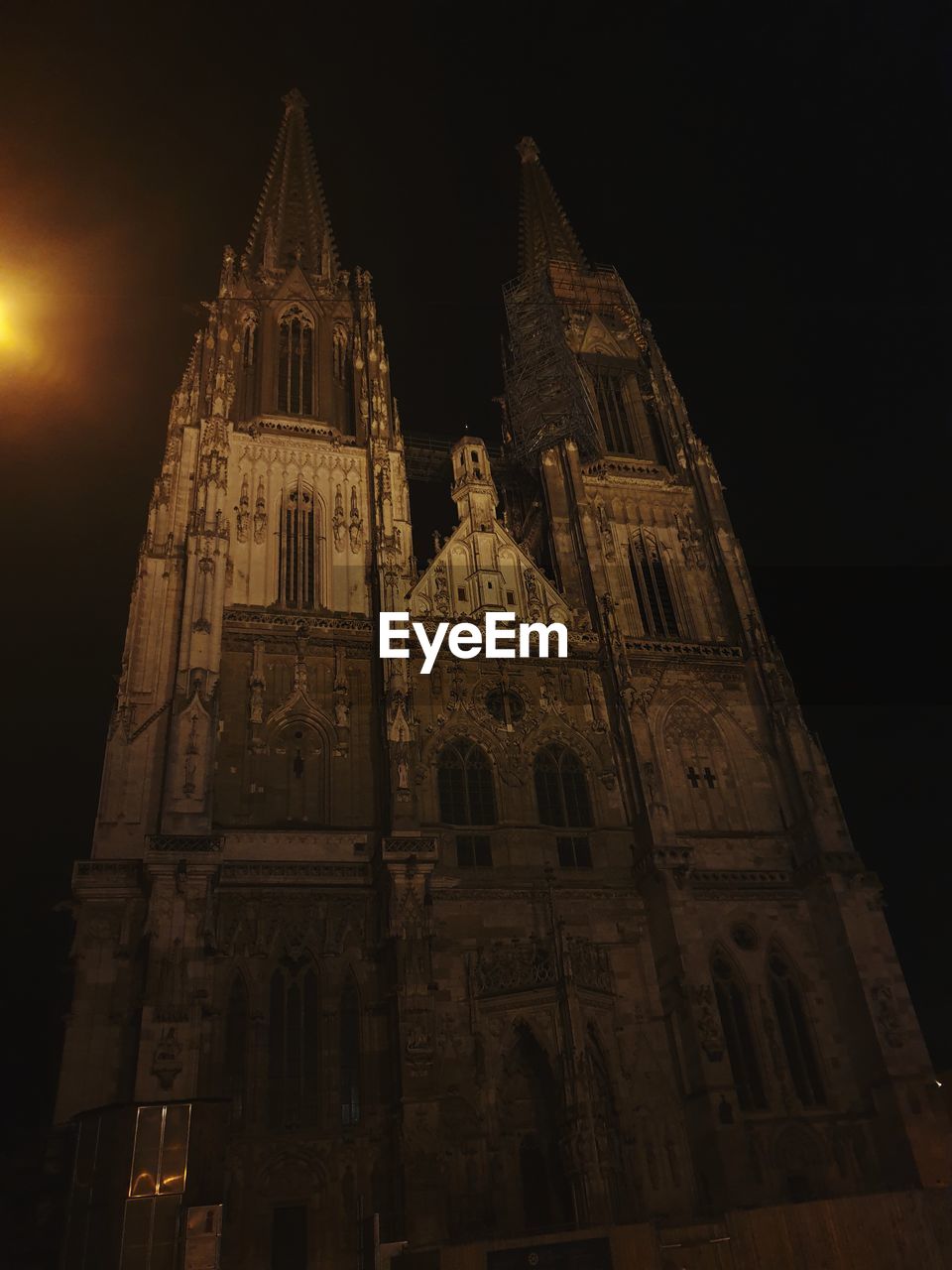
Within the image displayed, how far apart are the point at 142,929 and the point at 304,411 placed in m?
20.9

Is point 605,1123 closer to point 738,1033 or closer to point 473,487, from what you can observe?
point 738,1033

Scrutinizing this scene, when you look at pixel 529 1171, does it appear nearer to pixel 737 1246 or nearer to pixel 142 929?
pixel 737 1246

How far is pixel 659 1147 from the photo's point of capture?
74.3 feet

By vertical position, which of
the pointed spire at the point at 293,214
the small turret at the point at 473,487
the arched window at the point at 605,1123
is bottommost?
the arched window at the point at 605,1123

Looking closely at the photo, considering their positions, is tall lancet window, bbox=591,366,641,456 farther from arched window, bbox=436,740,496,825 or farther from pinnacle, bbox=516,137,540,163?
pinnacle, bbox=516,137,540,163

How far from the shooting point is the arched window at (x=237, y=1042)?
2147cm

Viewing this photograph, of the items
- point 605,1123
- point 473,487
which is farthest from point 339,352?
point 605,1123

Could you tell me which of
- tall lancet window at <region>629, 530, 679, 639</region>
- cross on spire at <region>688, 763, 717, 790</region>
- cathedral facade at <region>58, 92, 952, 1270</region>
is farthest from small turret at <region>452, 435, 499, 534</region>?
cross on spire at <region>688, 763, 717, 790</region>

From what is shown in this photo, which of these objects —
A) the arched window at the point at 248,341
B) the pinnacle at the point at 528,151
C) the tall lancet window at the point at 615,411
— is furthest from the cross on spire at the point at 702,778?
the pinnacle at the point at 528,151

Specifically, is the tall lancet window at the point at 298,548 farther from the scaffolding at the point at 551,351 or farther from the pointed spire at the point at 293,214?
the pointed spire at the point at 293,214

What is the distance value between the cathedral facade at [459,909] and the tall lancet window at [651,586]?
16cm

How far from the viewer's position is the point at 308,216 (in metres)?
45.8

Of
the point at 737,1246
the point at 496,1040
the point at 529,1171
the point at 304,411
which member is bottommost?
the point at 737,1246

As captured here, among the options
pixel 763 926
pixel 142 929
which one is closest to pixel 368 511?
pixel 142 929
